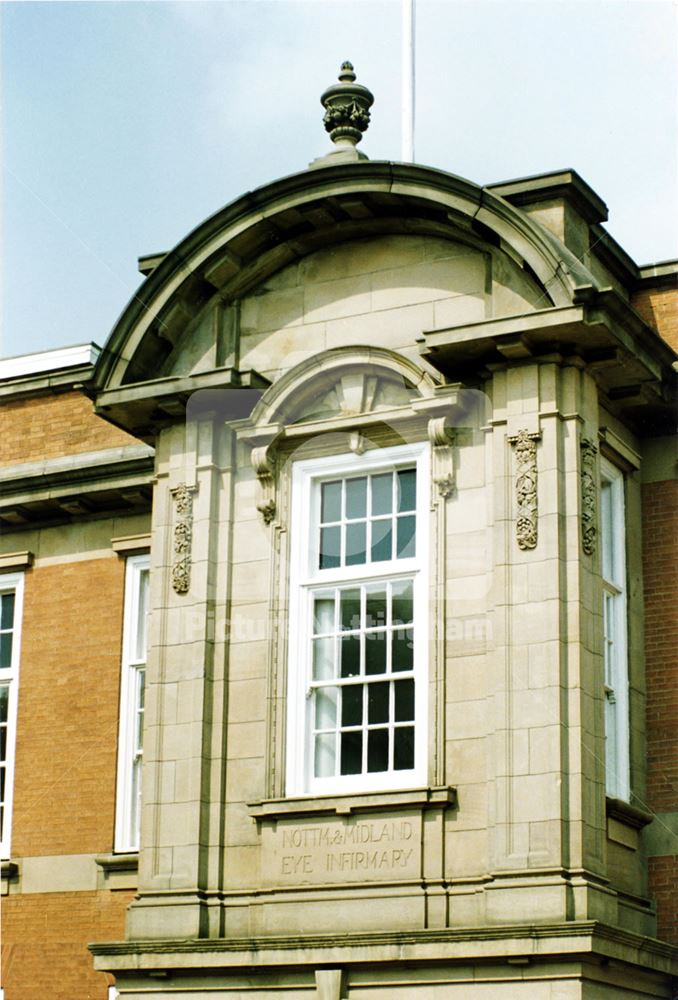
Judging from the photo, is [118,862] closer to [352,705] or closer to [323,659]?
[323,659]

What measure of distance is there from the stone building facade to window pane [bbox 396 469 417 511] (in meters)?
0.04

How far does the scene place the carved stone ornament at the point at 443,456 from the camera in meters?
14.5

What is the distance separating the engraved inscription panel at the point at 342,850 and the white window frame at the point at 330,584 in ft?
0.99

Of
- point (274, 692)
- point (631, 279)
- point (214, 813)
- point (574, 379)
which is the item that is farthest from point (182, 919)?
point (631, 279)

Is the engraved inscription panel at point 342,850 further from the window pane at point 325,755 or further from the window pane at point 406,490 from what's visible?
the window pane at point 406,490

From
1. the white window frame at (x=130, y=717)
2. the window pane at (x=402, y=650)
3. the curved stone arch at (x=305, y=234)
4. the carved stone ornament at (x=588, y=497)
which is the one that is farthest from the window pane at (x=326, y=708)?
the curved stone arch at (x=305, y=234)

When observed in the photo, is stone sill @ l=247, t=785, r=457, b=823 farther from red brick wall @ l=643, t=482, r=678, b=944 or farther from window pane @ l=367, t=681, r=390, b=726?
red brick wall @ l=643, t=482, r=678, b=944

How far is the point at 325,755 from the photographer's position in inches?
576

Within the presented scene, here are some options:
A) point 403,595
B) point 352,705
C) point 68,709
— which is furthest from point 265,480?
point 68,709

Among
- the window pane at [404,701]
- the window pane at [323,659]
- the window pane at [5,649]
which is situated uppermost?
the window pane at [5,649]

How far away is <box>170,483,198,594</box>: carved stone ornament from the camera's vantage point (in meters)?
15.4

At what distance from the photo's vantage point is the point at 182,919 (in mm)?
14344

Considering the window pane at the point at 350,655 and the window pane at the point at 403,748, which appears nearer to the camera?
the window pane at the point at 403,748

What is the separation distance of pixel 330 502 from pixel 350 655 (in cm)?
141
